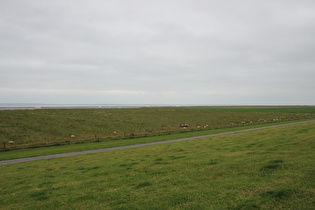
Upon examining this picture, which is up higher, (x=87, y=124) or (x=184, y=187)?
(x=184, y=187)

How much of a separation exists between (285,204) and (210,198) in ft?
7.47

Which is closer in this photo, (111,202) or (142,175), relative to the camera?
(111,202)

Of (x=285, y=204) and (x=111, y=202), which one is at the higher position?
(x=285, y=204)

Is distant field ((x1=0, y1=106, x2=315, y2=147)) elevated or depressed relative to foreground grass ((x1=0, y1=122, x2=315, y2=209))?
depressed

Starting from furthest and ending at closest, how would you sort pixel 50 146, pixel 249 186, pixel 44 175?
pixel 50 146, pixel 44 175, pixel 249 186

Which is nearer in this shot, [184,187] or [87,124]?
[184,187]

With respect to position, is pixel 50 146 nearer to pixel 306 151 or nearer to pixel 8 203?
pixel 8 203

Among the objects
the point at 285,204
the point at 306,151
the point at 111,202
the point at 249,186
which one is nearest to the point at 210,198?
the point at 249,186

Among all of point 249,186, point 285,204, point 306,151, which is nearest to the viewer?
point 285,204

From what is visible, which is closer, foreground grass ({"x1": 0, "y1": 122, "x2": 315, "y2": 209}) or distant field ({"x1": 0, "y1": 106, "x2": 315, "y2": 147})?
foreground grass ({"x1": 0, "y1": 122, "x2": 315, "y2": 209})

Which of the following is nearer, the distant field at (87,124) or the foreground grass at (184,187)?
the foreground grass at (184,187)

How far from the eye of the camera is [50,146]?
29.1m

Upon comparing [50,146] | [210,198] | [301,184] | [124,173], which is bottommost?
[50,146]

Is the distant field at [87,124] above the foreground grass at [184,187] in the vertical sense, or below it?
below
